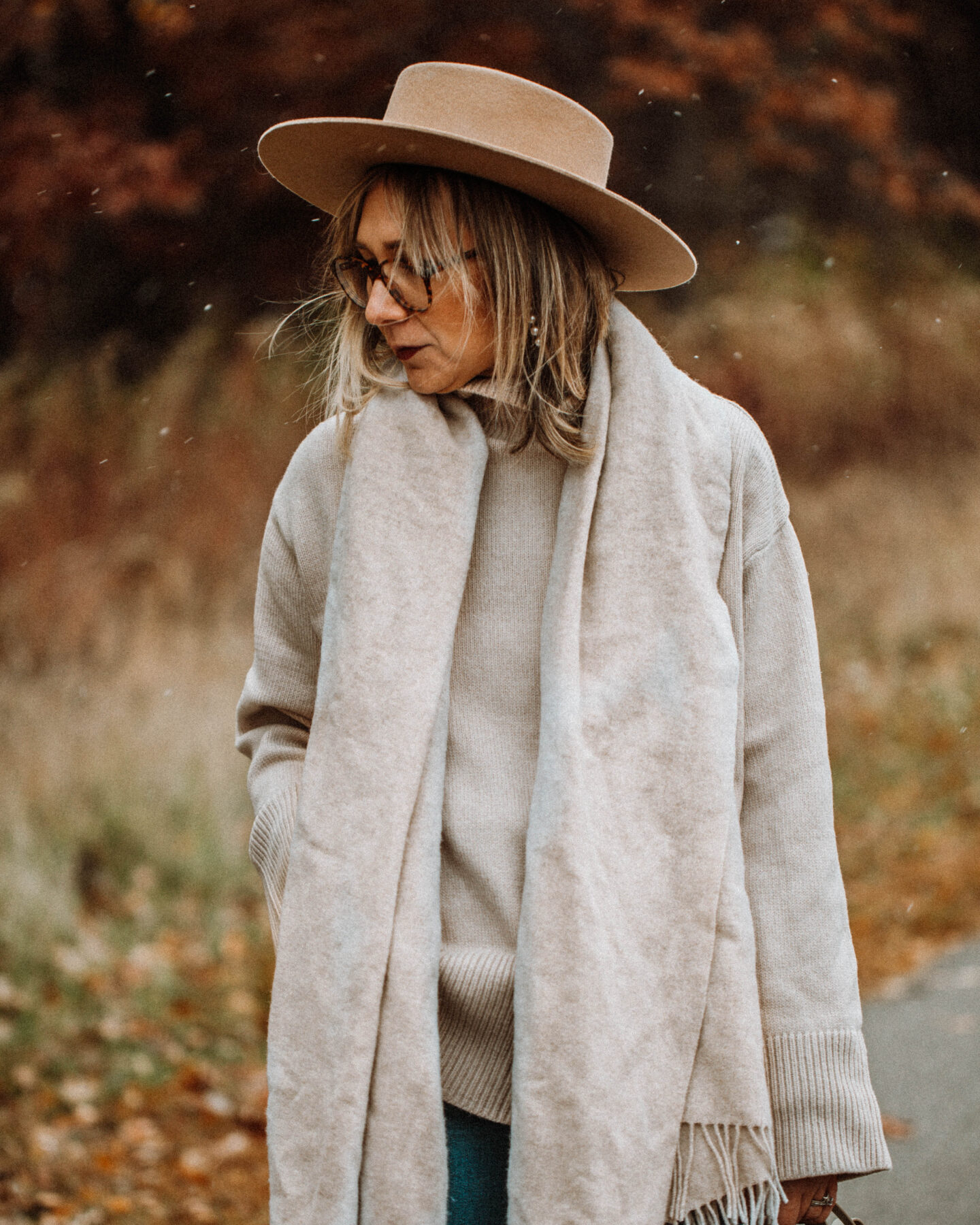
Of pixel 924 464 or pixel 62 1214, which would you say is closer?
pixel 62 1214

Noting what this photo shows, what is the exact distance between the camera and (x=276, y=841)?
5.84 feet

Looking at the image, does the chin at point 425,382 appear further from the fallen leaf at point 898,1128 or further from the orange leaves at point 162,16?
the orange leaves at point 162,16

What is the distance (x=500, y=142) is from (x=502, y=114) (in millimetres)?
46

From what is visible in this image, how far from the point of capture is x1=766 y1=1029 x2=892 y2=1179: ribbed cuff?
5.07 ft

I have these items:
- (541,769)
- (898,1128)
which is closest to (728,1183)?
(541,769)

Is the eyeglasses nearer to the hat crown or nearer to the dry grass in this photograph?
the hat crown

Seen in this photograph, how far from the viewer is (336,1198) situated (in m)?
1.58

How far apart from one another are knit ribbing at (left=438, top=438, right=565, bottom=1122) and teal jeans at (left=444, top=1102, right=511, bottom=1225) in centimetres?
5

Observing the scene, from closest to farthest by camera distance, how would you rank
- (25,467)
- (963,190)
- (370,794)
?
(370,794), (25,467), (963,190)

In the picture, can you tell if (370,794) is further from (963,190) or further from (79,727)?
Answer: (963,190)

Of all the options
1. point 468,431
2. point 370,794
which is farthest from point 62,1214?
point 468,431

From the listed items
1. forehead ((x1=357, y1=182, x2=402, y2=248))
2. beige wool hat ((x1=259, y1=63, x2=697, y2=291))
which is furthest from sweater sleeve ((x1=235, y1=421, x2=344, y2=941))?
beige wool hat ((x1=259, y1=63, x2=697, y2=291))

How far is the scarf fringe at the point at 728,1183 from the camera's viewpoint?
61.0 inches

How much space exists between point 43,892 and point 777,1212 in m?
3.27
